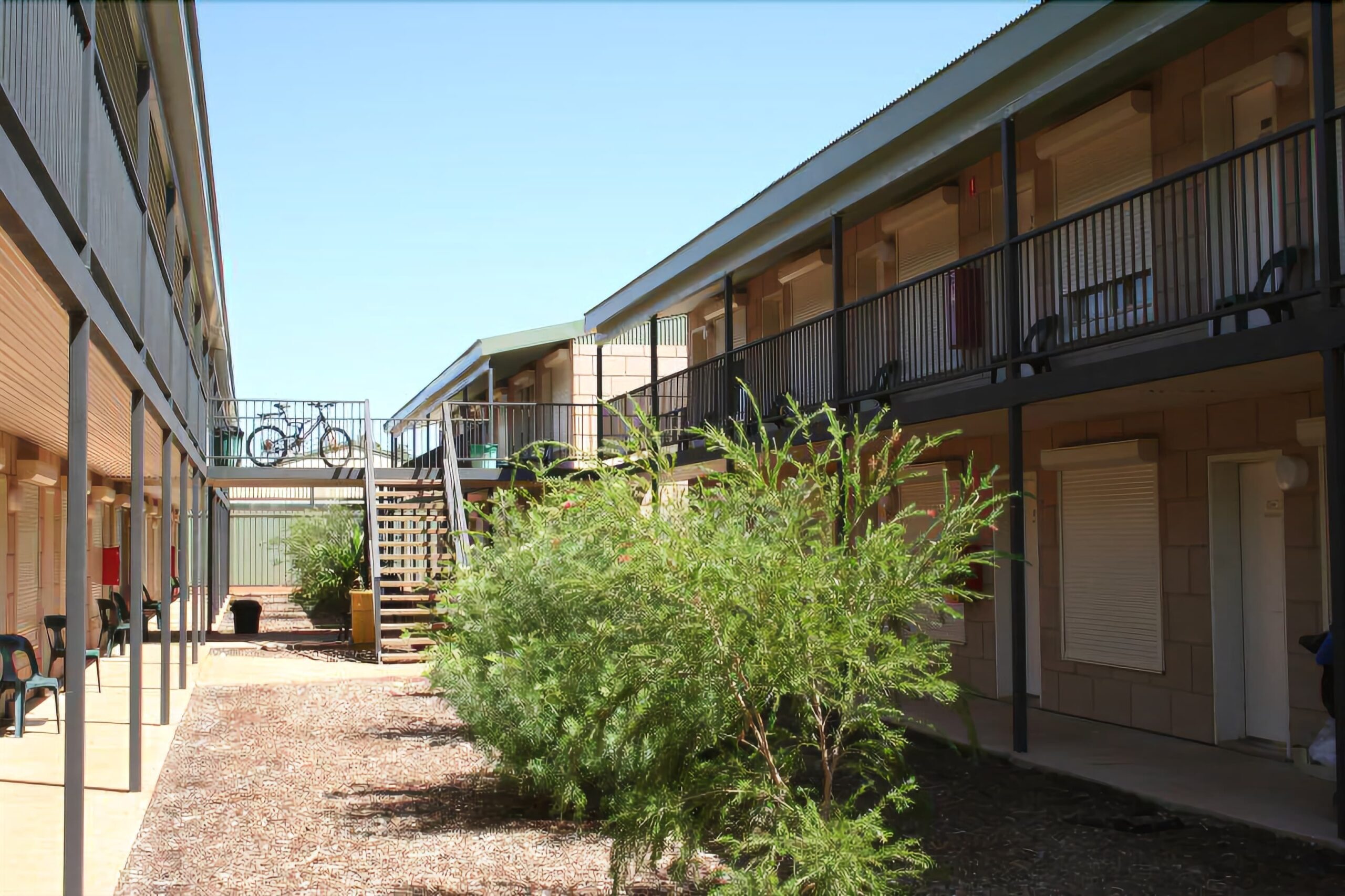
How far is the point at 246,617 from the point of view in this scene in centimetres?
2236

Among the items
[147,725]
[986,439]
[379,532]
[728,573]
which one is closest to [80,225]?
[728,573]

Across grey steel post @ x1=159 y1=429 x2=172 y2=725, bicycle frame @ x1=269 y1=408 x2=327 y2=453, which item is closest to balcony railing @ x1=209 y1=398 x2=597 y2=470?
bicycle frame @ x1=269 y1=408 x2=327 y2=453

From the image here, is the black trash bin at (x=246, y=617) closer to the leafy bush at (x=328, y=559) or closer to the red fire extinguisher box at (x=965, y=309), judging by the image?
the leafy bush at (x=328, y=559)

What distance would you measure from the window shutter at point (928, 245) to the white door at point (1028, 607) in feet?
8.41

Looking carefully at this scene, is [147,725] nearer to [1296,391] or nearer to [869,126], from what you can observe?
[869,126]

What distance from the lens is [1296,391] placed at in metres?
8.66

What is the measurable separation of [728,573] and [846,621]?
487 mm

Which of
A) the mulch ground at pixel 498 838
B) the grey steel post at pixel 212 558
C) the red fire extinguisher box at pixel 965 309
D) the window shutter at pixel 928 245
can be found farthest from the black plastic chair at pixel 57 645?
the window shutter at pixel 928 245

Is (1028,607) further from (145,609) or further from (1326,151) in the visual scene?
(145,609)

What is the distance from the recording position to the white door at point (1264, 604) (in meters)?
9.02

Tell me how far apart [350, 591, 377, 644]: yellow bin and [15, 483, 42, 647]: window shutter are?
6314mm

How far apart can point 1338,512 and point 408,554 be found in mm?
15421

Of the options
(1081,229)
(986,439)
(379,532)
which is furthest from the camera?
(379,532)

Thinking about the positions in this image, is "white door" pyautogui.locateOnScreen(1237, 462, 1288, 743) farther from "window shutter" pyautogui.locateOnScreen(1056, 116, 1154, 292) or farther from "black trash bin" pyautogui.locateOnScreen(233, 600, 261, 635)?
"black trash bin" pyautogui.locateOnScreen(233, 600, 261, 635)
